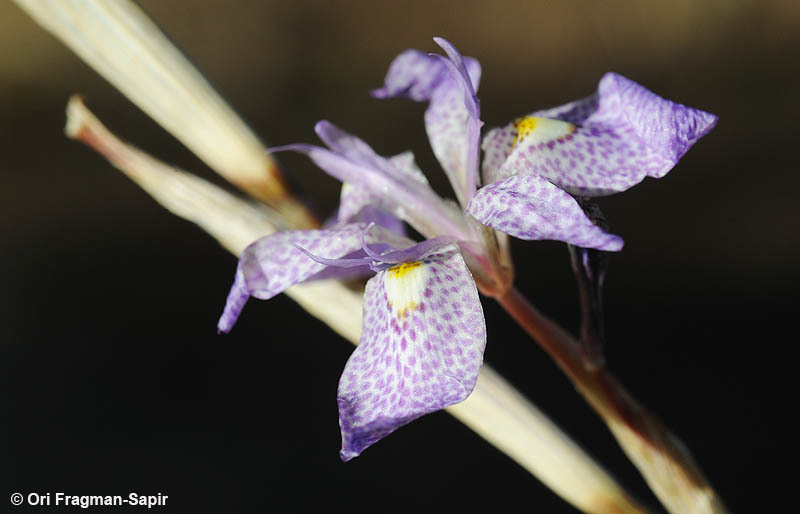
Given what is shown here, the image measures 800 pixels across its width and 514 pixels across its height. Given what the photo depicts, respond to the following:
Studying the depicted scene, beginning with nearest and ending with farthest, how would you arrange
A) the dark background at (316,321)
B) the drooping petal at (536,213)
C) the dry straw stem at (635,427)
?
A: the drooping petal at (536,213), the dry straw stem at (635,427), the dark background at (316,321)

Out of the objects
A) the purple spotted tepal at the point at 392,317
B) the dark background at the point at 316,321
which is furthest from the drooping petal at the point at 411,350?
the dark background at the point at 316,321

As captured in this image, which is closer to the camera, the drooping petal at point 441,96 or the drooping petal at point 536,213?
the drooping petal at point 536,213

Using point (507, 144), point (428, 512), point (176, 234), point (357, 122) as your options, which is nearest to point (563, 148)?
point (507, 144)

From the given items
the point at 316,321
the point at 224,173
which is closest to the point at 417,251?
the point at 224,173

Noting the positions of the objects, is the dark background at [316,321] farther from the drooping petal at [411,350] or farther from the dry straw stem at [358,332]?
the drooping petal at [411,350]

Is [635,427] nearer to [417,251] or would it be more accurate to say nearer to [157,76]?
[417,251]

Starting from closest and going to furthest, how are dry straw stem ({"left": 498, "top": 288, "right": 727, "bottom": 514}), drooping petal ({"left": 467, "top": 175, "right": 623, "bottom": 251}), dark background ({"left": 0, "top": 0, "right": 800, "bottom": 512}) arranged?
drooping petal ({"left": 467, "top": 175, "right": 623, "bottom": 251}) → dry straw stem ({"left": 498, "top": 288, "right": 727, "bottom": 514}) → dark background ({"left": 0, "top": 0, "right": 800, "bottom": 512})

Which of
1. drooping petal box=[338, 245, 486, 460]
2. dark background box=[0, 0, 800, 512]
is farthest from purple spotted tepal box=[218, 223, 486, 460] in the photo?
dark background box=[0, 0, 800, 512]

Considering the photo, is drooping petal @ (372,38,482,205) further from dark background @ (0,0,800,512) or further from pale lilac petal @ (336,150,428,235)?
dark background @ (0,0,800,512)
